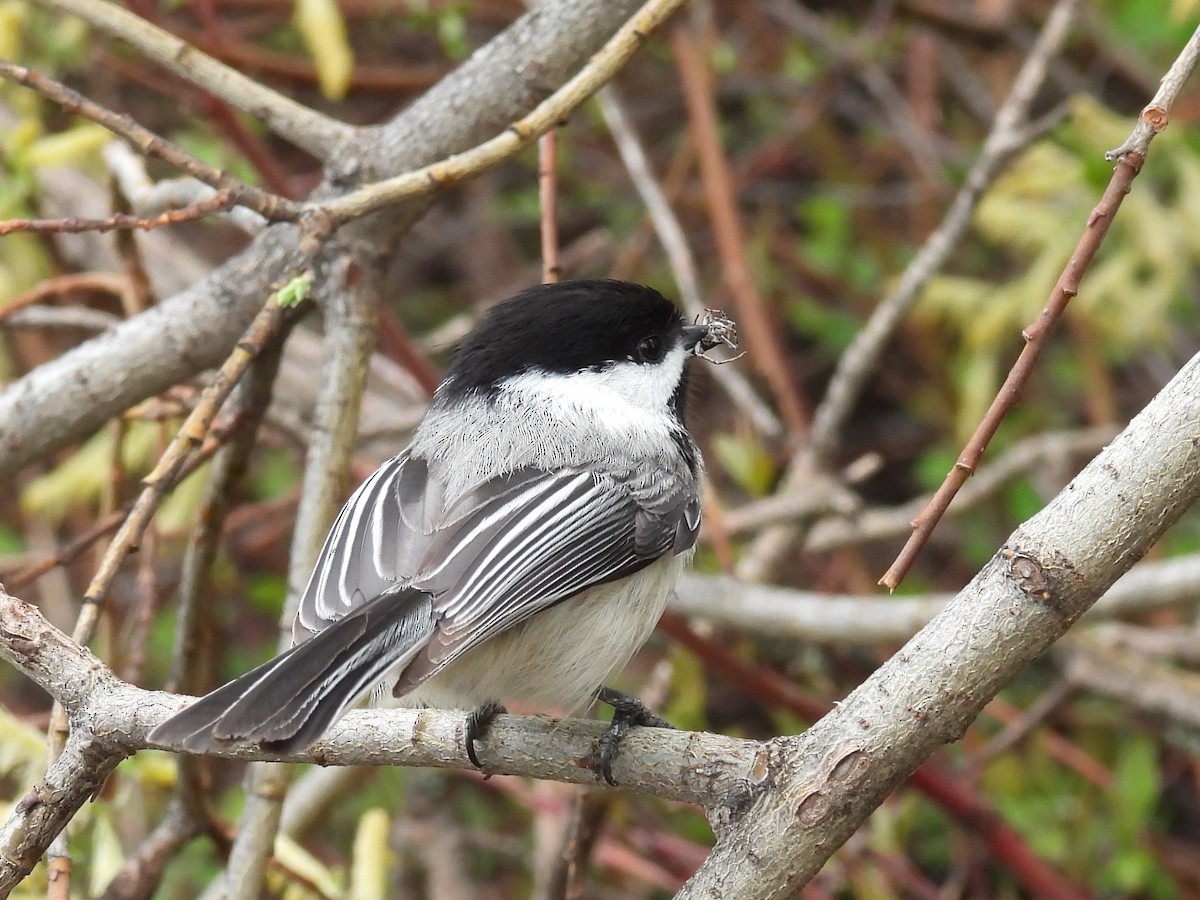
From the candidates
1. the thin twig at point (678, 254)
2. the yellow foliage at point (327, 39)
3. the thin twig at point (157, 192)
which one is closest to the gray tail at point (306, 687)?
the thin twig at point (157, 192)

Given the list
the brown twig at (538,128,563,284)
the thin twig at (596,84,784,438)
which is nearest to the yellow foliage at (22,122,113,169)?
the brown twig at (538,128,563,284)

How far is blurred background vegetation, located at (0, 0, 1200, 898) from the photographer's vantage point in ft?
9.61

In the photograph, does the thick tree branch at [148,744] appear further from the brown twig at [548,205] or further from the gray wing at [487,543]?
the brown twig at [548,205]

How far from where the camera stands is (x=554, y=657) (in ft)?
5.80

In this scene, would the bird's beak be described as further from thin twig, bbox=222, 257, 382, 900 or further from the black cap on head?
thin twig, bbox=222, 257, 382, 900

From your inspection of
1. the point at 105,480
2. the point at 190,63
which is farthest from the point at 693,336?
the point at 105,480

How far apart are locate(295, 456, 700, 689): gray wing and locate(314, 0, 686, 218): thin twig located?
0.38 meters

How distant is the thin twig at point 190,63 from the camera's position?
186 cm

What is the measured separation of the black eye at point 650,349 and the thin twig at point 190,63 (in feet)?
1.92

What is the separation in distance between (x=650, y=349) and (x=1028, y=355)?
3.06 ft

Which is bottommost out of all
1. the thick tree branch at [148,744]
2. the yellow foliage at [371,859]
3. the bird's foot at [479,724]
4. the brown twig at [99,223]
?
the yellow foliage at [371,859]

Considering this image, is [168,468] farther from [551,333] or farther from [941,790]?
[941,790]

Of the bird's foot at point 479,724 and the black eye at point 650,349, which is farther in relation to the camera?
the black eye at point 650,349

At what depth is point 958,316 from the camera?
146 inches
